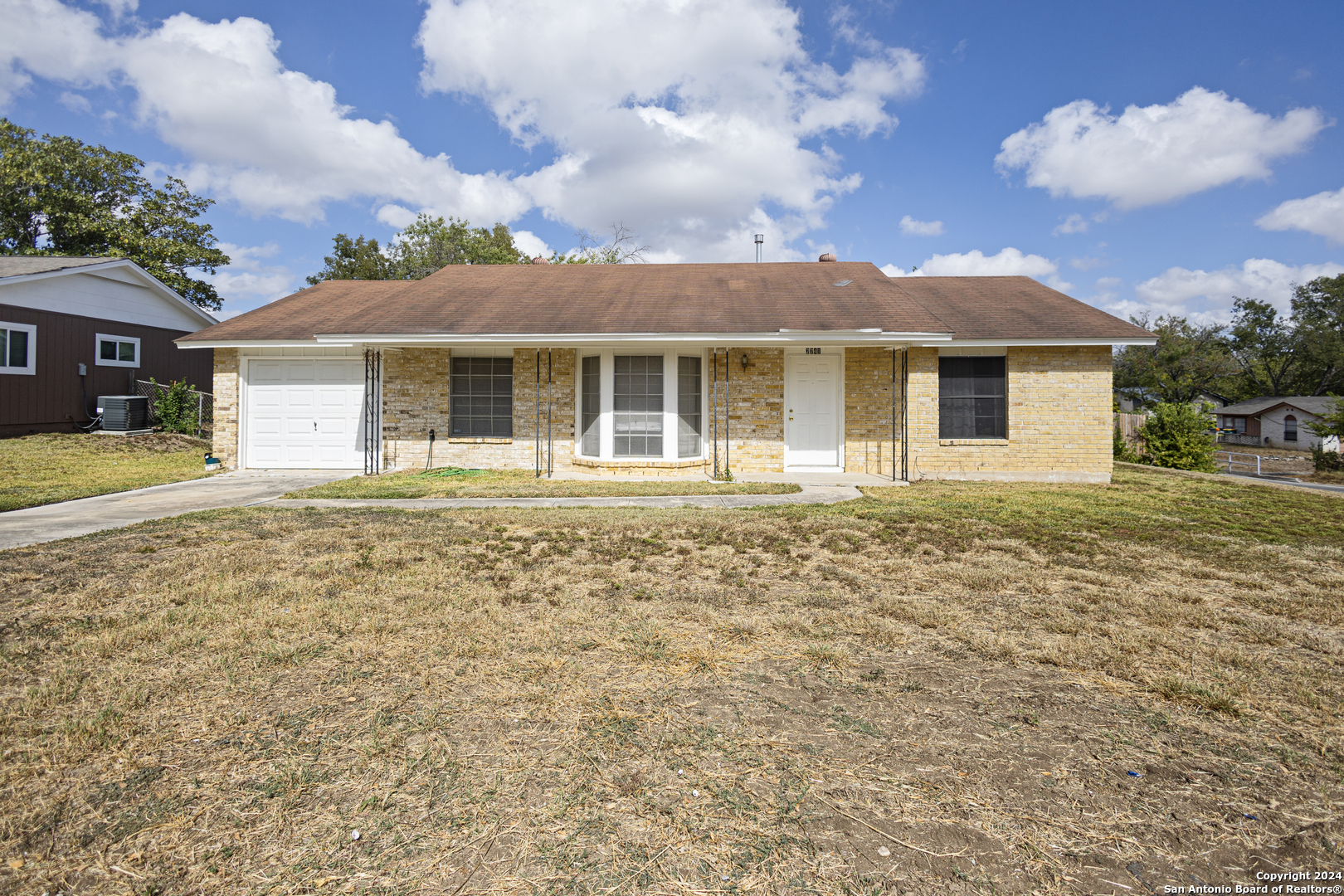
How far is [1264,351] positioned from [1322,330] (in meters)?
3.76

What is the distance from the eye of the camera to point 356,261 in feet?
114

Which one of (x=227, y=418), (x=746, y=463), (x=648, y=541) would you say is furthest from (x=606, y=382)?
(x=227, y=418)

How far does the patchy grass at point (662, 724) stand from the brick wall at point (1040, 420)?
6.84 meters

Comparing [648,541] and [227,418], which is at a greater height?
[227,418]

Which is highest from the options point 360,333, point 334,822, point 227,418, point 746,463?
point 360,333

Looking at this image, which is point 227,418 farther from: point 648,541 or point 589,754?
point 589,754

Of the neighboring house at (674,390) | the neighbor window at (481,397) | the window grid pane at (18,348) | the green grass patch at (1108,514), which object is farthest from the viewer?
the window grid pane at (18,348)

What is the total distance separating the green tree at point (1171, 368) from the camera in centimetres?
4031

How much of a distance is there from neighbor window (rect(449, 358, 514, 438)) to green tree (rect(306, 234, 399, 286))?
2508 cm

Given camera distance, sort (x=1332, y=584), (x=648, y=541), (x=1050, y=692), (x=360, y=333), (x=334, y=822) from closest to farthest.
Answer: (x=334, y=822) → (x=1050, y=692) → (x=1332, y=584) → (x=648, y=541) → (x=360, y=333)

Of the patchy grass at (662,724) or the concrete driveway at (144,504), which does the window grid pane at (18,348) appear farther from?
the patchy grass at (662,724)

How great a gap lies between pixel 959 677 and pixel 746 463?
30.1 ft

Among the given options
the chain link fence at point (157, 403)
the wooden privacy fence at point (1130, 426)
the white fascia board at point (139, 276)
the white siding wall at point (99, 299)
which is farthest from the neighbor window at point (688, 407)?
the white siding wall at point (99, 299)

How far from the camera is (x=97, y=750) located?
2643mm
